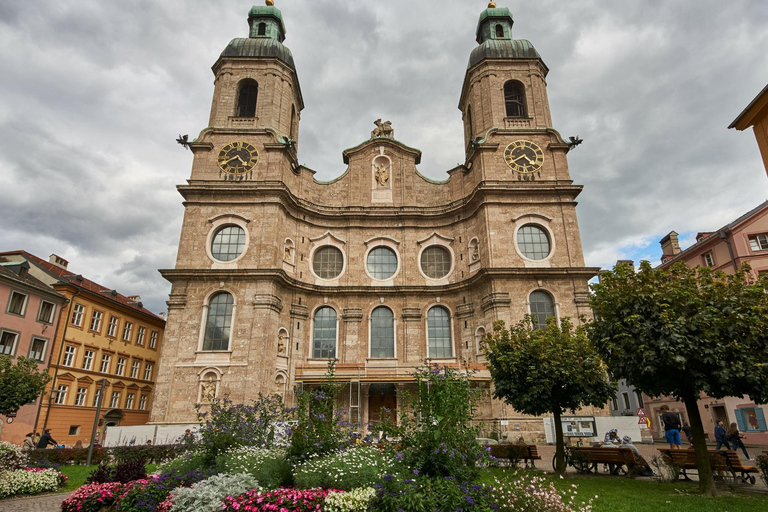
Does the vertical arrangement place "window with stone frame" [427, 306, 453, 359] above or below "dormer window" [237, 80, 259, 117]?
below

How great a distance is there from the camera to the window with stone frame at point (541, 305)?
27.1 m

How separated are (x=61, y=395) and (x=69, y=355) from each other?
2433 millimetres

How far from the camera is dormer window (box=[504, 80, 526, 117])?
A: 34.4 meters

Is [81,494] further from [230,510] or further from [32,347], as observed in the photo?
[32,347]

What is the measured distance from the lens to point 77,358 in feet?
98.1

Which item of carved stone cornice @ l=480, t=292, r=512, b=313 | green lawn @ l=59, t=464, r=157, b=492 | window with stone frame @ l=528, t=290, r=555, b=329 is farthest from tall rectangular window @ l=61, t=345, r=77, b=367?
window with stone frame @ l=528, t=290, r=555, b=329

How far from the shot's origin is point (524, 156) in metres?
31.0

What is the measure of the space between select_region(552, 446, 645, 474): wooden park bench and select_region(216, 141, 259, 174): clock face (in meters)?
24.5

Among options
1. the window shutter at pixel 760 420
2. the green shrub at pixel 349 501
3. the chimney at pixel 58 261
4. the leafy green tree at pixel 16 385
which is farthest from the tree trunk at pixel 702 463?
the chimney at pixel 58 261

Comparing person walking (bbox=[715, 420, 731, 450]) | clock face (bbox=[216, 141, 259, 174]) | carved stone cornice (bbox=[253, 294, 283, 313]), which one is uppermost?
clock face (bbox=[216, 141, 259, 174])

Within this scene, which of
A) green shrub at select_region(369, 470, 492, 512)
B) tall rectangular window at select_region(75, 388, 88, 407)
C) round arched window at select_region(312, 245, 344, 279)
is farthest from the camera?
round arched window at select_region(312, 245, 344, 279)

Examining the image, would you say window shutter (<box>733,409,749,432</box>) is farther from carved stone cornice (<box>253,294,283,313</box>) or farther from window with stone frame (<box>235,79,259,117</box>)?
window with stone frame (<box>235,79,259,117</box>)

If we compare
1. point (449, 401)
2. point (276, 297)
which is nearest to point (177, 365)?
point (276, 297)

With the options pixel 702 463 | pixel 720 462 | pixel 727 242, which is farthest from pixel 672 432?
pixel 727 242
